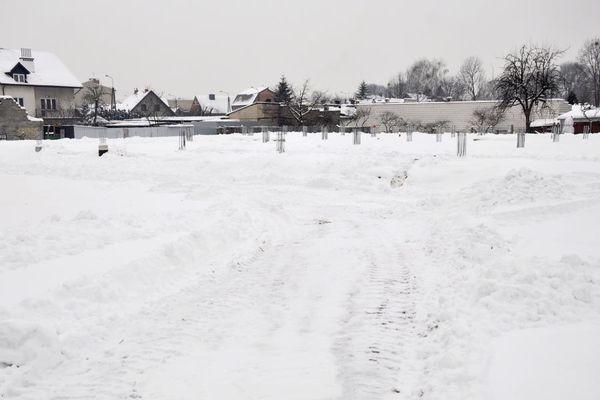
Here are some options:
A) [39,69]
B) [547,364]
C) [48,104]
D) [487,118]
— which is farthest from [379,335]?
[39,69]

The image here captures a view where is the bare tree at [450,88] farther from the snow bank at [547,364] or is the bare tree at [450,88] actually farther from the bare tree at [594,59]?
the snow bank at [547,364]

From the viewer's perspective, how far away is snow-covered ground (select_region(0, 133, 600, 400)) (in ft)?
17.4

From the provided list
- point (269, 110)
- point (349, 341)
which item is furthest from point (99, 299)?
point (269, 110)

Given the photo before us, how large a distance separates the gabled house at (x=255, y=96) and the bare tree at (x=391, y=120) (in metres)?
21.2

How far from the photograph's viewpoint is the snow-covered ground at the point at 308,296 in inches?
209

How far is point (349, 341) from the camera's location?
630cm

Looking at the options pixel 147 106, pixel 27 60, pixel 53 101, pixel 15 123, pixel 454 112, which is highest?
pixel 27 60

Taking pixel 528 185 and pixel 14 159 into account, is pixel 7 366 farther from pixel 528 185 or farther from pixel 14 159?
pixel 14 159

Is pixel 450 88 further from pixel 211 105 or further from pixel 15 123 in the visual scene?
pixel 15 123

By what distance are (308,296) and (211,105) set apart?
106649 mm

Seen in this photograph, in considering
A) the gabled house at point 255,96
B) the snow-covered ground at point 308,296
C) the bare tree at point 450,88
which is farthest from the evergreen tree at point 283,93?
the snow-covered ground at point 308,296

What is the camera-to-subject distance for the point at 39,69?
69.1 metres

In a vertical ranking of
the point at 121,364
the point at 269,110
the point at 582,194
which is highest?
the point at 269,110

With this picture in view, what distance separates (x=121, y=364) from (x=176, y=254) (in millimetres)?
4285
